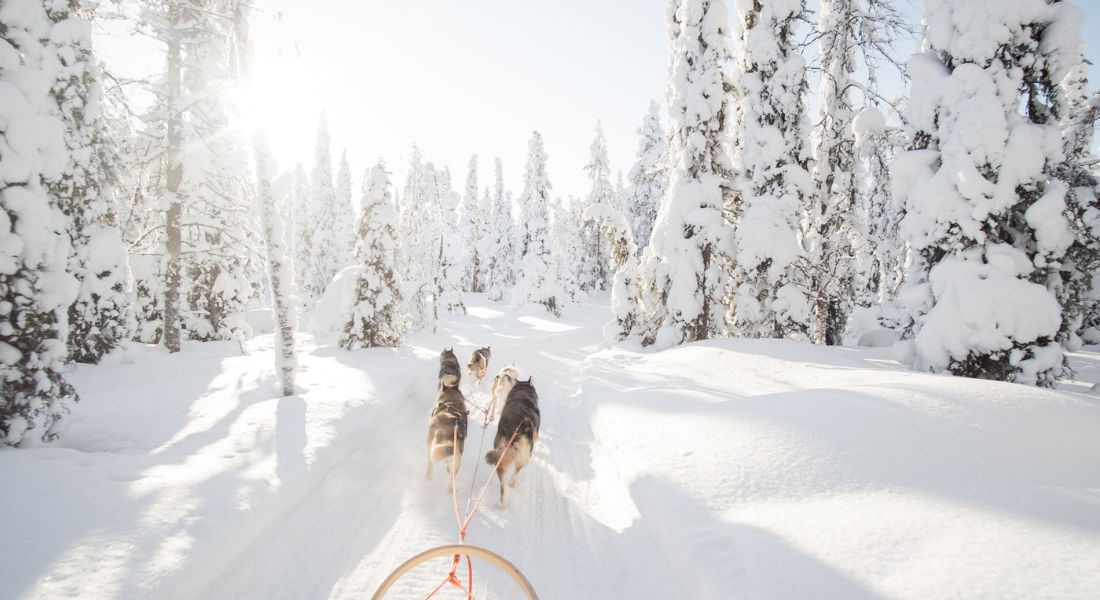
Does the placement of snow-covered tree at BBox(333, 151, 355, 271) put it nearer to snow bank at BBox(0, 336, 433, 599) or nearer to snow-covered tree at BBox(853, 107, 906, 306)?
snow bank at BBox(0, 336, 433, 599)

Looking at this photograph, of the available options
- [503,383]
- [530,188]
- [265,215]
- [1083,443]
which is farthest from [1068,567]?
[530,188]

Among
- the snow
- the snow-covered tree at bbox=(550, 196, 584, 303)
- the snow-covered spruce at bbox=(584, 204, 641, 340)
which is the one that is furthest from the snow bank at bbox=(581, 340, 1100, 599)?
the snow-covered tree at bbox=(550, 196, 584, 303)

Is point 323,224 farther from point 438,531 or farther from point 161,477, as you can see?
point 438,531

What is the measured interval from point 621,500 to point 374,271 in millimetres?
13192

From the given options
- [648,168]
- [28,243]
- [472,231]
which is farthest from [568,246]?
[28,243]

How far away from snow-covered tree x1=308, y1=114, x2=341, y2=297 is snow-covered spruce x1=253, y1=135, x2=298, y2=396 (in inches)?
1598

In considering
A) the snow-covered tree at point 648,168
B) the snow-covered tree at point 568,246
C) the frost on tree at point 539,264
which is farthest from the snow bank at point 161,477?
the snow-covered tree at point 568,246

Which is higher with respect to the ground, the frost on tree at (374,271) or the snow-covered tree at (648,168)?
the snow-covered tree at (648,168)

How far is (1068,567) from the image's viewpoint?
8.45 feet

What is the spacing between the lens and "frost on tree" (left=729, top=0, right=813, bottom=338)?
39.2 feet

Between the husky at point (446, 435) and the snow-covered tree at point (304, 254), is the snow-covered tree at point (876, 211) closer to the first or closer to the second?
the husky at point (446, 435)

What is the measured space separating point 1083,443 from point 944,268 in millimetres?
4276

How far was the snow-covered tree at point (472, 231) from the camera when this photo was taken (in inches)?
2263

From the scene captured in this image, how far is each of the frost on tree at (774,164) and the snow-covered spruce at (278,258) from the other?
1099cm
